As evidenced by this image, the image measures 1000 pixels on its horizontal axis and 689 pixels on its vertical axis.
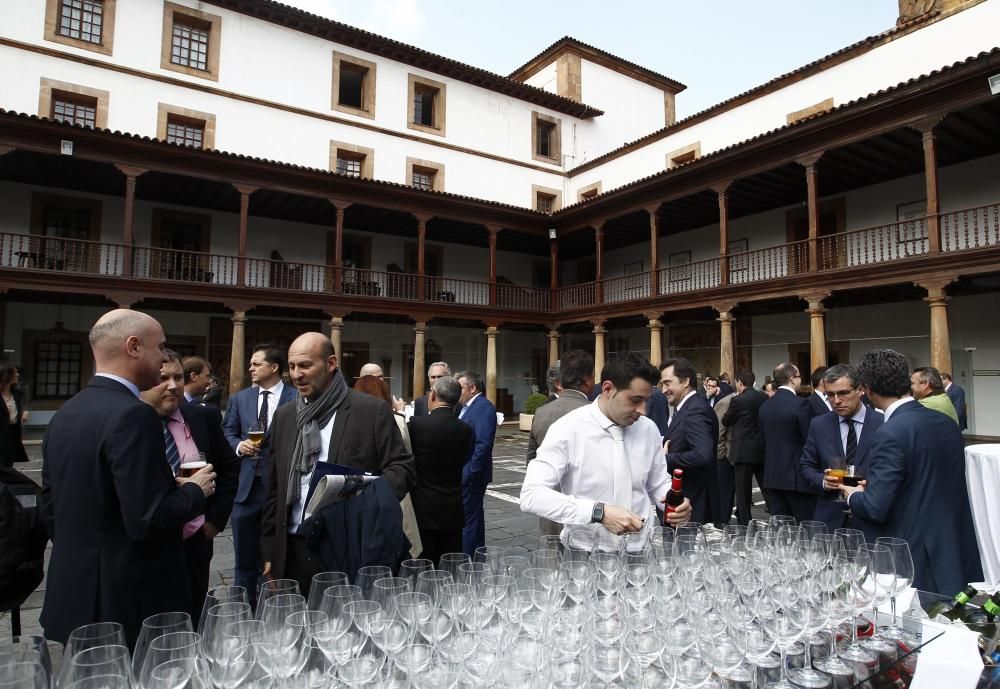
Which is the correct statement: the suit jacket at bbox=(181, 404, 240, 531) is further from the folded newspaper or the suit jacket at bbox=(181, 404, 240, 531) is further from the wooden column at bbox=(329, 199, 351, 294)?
the wooden column at bbox=(329, 199, 351, 294)

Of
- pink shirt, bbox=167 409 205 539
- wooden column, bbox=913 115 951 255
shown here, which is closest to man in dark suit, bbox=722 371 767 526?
pink shirt, bbox=167 409 205 539

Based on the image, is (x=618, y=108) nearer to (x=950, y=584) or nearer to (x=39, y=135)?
(x=39, y=135)

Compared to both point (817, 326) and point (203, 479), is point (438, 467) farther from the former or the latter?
point (817, 326)

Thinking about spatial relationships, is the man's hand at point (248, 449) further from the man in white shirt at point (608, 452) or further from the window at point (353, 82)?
the window at point (353, 82)

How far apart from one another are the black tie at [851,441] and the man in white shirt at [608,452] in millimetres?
2219

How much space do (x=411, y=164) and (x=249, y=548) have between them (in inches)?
755

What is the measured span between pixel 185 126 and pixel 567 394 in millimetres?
18145

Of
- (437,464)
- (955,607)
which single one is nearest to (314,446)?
(437,464)

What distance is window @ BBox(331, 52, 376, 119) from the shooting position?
20281 millimetres

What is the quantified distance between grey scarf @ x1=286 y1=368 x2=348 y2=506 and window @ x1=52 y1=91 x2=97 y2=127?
17.4 meters

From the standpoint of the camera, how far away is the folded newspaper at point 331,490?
264 cm

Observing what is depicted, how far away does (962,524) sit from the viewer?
295cm

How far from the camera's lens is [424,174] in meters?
22.2

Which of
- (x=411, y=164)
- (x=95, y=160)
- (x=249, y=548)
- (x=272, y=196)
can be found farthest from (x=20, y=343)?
(x=249, y=548)
